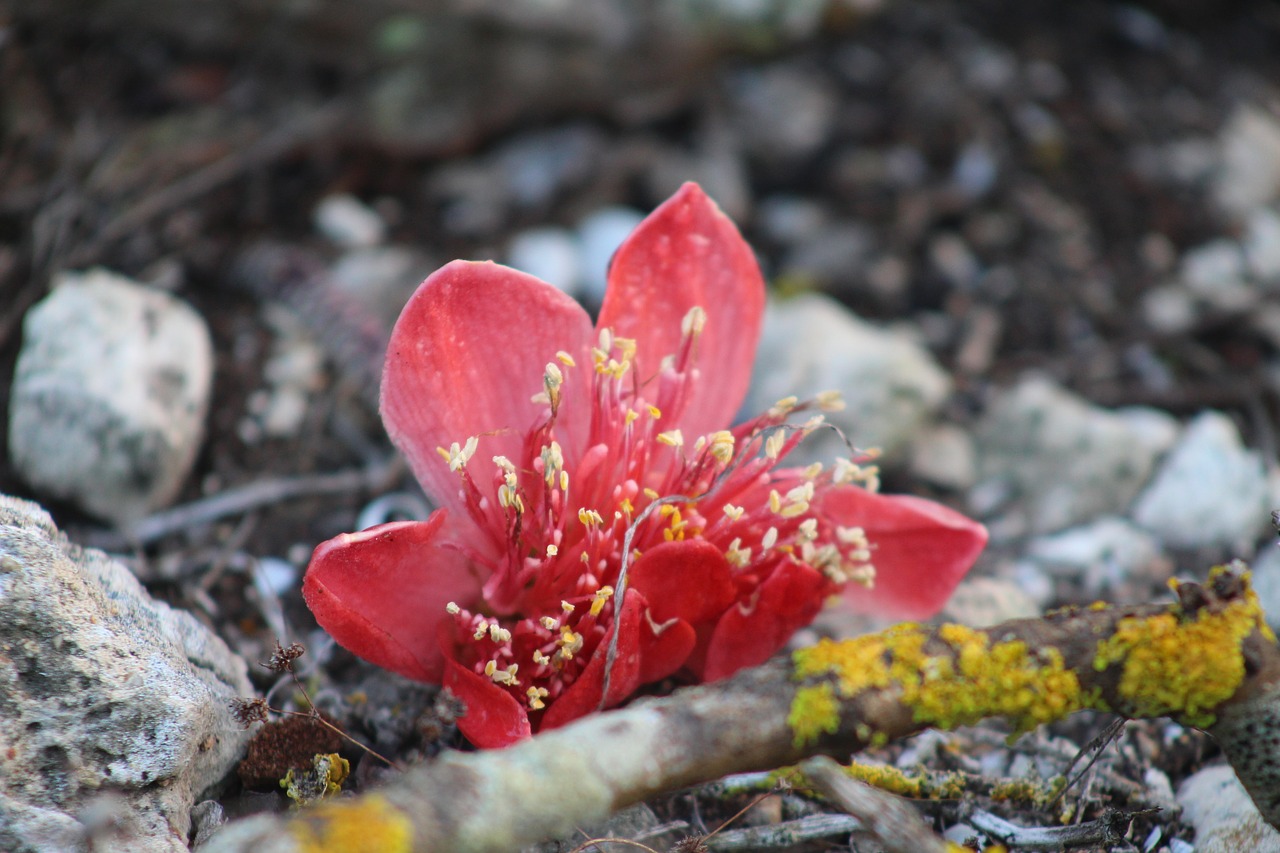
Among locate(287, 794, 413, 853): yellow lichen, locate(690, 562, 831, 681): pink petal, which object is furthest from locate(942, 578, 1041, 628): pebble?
locate(287, 794, 413, 853): yellow lichen

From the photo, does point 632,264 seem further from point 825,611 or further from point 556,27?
point 556,27

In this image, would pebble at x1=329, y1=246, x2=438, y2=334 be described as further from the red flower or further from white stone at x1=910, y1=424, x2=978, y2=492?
white stone at x1=910, y1=424, x2=978, y2=492

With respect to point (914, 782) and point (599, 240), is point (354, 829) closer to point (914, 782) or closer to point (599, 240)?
point (914, 782)

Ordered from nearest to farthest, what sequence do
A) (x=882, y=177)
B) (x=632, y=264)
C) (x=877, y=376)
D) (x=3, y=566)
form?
(x=3, y=566), (x=632, y=264), (x=877, y=376), (x=882, y=177)

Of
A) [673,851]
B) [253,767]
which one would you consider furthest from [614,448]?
[253,767]

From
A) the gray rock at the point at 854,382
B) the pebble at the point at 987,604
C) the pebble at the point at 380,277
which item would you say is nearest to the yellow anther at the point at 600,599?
the pebble at the point at 987,604

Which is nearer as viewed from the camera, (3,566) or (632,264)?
(3,566)
